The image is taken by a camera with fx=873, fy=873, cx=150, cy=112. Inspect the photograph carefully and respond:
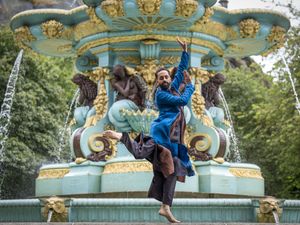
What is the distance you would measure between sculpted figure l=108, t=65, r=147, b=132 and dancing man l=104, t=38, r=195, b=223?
13.5 ft

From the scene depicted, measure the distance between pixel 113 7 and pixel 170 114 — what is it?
3987 mm

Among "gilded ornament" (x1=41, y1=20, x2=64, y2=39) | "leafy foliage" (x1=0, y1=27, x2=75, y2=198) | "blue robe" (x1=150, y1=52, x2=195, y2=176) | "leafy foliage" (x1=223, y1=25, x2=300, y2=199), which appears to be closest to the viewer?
"blue robe" (x1=150, y1=52, x2=195, y2=176)

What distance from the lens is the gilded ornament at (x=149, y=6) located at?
43.6 feet

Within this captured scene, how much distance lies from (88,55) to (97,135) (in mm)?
1953

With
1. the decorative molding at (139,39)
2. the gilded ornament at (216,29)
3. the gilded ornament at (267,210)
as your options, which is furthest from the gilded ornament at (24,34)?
the gilded ornament at (267,210)

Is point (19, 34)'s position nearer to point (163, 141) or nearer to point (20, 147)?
point (163, 141)

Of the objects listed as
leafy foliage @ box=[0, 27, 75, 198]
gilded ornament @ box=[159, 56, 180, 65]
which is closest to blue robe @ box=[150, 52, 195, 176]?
gilded ornament @ box=[159, 56, 180, 65]

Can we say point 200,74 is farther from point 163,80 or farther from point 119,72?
point 163,80

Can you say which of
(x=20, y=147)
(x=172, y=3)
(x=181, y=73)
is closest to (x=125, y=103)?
(x=172, y=3)

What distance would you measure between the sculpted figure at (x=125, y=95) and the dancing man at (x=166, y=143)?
4.13 m

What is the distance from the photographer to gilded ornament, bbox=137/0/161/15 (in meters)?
13.3

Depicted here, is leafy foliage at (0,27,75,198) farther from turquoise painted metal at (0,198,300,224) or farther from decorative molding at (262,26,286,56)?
turquoise painted metal at (0,198,300,224)

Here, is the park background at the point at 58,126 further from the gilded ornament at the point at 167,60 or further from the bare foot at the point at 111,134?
the bare foot at the point at 111,134

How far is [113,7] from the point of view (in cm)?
1344
